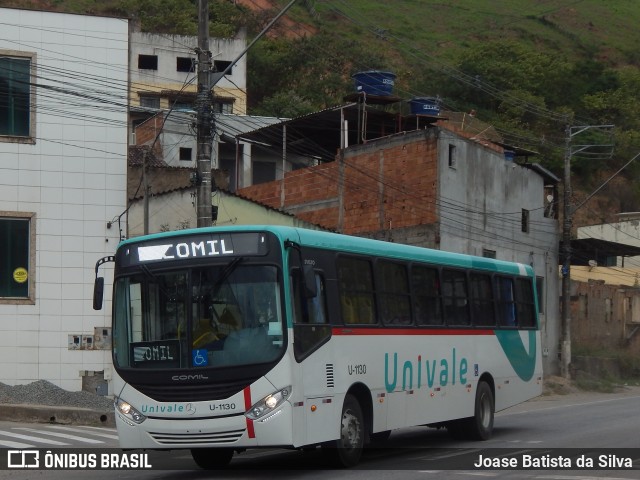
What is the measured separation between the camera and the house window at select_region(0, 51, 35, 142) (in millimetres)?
24703

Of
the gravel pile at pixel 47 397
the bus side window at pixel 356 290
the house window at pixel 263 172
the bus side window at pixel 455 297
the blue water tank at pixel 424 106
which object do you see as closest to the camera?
the bus side window at pixel 356 290

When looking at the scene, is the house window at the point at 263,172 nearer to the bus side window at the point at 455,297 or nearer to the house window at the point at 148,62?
the house window at the point at 148,62

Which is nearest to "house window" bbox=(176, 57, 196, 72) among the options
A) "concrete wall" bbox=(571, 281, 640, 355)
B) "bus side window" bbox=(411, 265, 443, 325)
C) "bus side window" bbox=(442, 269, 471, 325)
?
"concrete wall" bbox=(571, 281, 640, 355)

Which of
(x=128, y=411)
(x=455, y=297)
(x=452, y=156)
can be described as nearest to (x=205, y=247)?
(x=128, y=411)

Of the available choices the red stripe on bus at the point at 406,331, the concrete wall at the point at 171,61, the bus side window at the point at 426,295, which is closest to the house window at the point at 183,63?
the concrete wall at the point at 171,61

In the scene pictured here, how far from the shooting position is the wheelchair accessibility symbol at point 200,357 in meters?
12.7

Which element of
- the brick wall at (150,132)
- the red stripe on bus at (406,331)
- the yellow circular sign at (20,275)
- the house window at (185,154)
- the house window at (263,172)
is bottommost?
the red stripe on bus at (406,331)

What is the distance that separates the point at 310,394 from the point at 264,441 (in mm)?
904

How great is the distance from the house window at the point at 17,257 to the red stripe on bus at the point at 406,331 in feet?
36.4

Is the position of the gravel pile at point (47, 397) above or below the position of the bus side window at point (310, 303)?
below

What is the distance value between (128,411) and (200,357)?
1220 mm

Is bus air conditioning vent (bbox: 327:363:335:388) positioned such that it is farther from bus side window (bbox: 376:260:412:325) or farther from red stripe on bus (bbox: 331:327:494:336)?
bus side window (bbox: 376:260:412:325)

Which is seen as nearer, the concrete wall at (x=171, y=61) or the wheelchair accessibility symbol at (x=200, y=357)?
the wheelchair accessibility symbol at (x=200, y=357)

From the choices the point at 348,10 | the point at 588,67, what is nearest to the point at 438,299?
the point at 588,67
